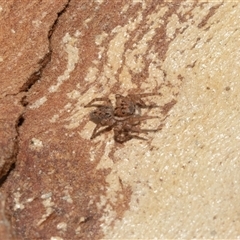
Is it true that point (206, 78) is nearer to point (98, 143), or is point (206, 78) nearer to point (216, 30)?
point (216, 30)

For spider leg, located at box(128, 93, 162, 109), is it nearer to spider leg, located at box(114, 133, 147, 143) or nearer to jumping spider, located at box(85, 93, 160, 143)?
jumping spider, located at box(85, 93, 160, 143)

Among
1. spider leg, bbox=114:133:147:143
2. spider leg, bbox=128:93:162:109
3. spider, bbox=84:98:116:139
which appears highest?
spider, bbox=84:98:116:139

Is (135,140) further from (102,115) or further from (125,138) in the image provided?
(102,115)

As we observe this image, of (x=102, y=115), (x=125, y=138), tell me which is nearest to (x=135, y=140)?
(x=125, y=138)

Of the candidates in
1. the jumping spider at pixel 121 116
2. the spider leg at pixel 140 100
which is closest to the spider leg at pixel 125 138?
the jumping spider at pixel 121 116

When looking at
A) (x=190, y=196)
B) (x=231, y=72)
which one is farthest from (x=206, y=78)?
(x=190, y=196)

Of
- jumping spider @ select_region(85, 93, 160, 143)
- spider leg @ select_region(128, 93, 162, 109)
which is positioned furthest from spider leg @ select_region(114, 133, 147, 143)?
spider leg @ select_region(128, 93, 162, 109)
